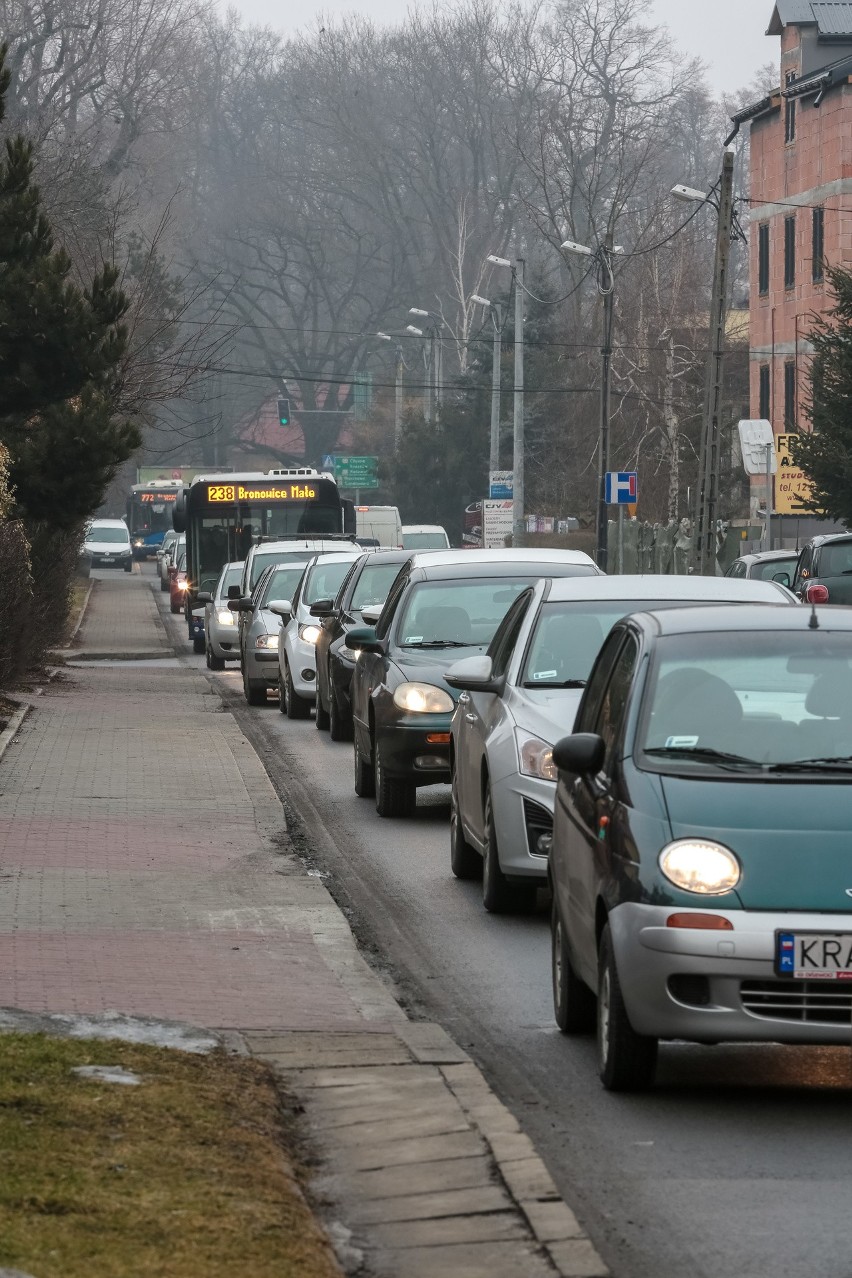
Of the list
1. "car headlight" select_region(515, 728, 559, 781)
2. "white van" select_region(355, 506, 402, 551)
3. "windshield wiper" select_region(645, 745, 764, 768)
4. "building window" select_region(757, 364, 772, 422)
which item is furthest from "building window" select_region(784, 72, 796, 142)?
"windshield wiper" select_region(645, 745, 764, 768)

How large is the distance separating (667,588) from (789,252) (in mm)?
52648

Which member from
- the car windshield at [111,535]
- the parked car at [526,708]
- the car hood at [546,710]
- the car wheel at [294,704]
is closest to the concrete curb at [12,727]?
the car wheel at [294,704]

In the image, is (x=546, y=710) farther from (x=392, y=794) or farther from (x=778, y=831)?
(x=778, y=831)

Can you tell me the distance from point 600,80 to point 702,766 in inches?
3229

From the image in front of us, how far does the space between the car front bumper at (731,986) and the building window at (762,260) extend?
59943 millimetres

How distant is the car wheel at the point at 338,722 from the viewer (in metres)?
21.0

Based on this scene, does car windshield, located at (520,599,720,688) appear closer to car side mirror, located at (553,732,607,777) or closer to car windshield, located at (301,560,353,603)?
car side mirror, located at (553,732,607,777)

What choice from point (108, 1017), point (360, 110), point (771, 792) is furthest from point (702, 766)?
point (360, 110)

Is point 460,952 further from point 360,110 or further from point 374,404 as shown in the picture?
point 374,404

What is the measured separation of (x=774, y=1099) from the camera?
6859 mm

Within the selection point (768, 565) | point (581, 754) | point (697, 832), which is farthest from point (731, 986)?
point (768, 565)

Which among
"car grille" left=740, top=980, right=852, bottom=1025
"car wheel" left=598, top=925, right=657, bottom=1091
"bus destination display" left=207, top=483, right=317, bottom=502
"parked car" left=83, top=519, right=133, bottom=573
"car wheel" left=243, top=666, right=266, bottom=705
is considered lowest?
"parked car" left=83, top=519, right=133, bottom=573

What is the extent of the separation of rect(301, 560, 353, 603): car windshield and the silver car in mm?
8011

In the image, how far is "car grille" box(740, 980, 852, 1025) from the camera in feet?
20.9
